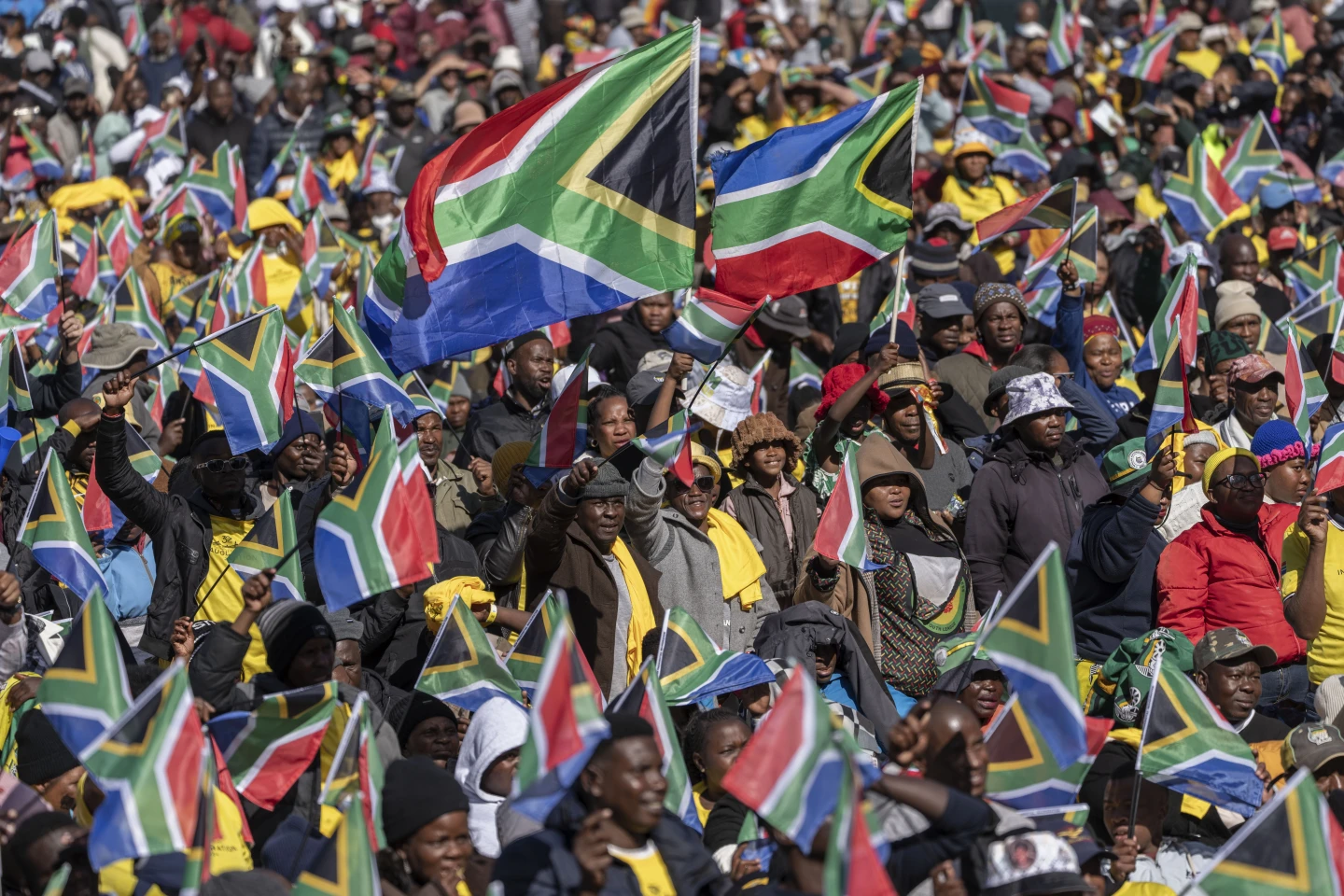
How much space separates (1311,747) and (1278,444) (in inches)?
83.9

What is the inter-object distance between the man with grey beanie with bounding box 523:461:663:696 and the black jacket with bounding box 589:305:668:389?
3.32 m

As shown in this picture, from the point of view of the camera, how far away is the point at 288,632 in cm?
763

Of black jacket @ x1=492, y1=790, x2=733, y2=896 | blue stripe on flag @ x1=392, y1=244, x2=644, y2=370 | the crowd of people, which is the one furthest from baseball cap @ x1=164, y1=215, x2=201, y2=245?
black jacket @ x1=492, y1=790, x2=733, y2=896

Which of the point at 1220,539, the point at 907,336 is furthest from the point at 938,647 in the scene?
the point at 907,336

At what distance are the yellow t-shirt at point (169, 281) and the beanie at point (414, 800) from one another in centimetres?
795

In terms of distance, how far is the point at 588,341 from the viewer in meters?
12.7

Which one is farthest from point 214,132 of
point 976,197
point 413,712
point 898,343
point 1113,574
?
point 1113,574

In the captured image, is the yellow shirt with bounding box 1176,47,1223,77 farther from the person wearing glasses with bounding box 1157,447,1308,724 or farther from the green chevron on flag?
the green chevron on flag

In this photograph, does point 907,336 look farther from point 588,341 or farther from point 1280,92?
point 1280,92

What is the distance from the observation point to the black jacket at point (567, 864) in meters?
6.23

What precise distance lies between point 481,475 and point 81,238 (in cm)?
593

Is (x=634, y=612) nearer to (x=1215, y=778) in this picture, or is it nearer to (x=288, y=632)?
(x=288, y=632)

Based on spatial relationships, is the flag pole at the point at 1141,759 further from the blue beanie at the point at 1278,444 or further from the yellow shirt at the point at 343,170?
the yellow shirt at the point at 343,170

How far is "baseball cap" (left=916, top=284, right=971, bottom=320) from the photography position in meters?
12.2
